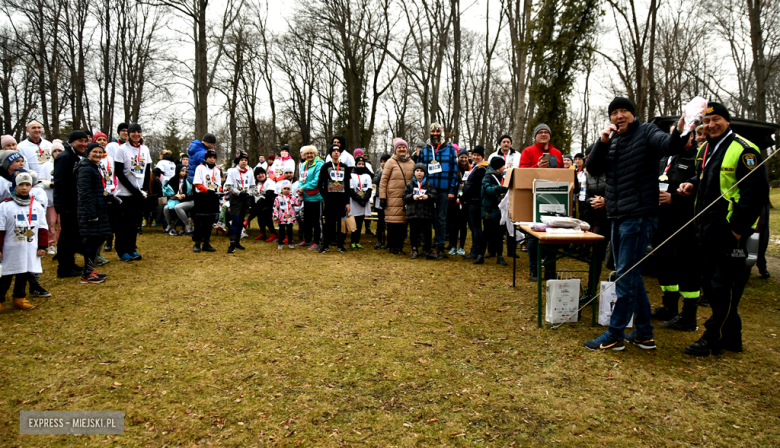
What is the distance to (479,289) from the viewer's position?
614 cm

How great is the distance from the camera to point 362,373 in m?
3.49

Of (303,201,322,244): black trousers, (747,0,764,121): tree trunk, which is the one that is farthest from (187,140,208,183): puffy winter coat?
(747,0,764,121): tree trunk

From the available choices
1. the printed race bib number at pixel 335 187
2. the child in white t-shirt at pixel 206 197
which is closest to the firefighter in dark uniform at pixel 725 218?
the printed race bib number at pixel 335 187

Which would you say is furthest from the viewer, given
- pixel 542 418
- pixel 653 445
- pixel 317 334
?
pixel 317 334

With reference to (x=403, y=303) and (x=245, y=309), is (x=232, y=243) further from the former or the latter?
(x=403, y=303)

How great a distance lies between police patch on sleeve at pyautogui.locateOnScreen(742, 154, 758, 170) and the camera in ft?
11.7

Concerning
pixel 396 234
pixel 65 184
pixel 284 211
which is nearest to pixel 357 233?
pixel 396 234

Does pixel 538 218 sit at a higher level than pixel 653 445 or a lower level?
higher

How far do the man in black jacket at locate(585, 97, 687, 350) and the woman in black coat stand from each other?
6414 mm

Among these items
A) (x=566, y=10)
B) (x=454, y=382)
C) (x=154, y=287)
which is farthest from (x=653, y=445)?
(x=566, y=10)

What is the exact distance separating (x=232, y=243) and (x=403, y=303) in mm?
4695

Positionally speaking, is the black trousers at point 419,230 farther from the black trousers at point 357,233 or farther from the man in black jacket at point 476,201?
the black trousers at point 357,233

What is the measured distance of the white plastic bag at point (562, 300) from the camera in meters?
A: 4.62

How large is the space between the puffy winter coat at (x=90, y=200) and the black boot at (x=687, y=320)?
7.35 m
